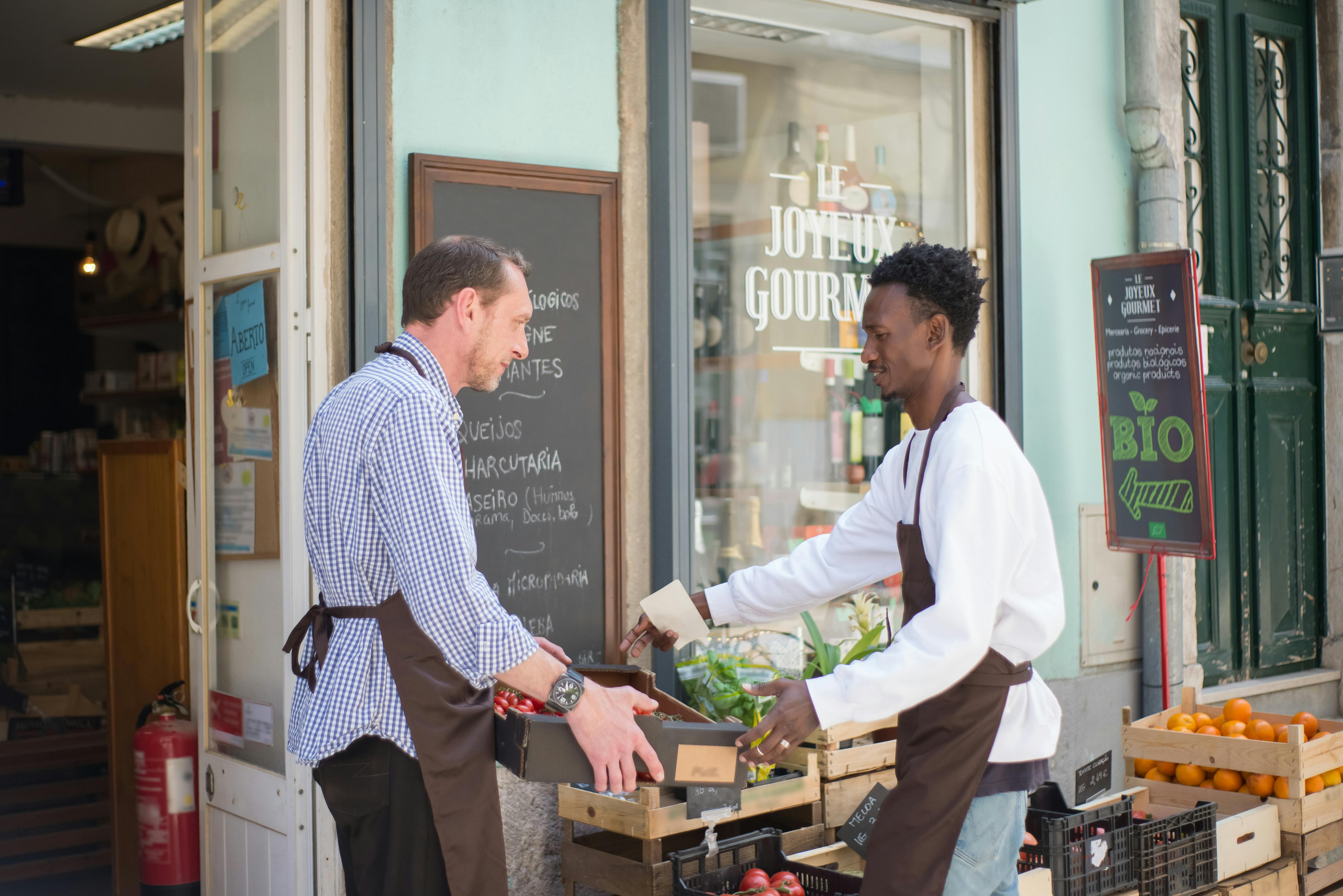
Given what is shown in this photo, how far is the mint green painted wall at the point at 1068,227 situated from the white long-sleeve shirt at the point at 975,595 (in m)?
3.29

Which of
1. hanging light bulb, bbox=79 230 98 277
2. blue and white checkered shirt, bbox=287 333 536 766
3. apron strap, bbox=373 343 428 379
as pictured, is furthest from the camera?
hanging light bulb, bbox=79 230 98 277

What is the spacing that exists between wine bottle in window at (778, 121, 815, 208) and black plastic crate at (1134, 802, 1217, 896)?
8.90ft

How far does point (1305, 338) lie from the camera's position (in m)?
6.87

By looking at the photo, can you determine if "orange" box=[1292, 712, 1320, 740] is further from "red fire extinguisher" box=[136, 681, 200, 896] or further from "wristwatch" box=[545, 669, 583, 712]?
"red fire extinguisher" box=[136, 681, 200, 896]

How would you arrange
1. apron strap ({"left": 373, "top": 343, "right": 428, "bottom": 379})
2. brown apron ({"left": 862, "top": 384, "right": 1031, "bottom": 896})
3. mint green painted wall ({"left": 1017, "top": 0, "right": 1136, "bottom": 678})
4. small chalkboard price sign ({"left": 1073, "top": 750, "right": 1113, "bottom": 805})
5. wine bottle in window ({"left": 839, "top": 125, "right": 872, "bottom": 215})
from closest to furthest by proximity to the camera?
brown apron ({"left": 862, "top": 384, "right": 1031, "bottom": 896}) → apron strap ({"left": 373, "top": 343, "right": 428, "bottom": 379}) → small chalkboard price sign ({"left": 1073, "top": 750, "right": 1113, "bottom": 805}) → wine bottle in window ({"left": 839, "top": 125, "right": 872, "bottom": 215}) → mint green painted wall ({"left": 1017, "top": 0, "right": 1136, "bottom": 678})

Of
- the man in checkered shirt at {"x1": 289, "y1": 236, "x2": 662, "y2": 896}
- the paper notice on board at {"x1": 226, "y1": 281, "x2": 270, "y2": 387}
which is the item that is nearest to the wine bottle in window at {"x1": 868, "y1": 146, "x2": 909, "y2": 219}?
the paper notice on board at {"x1": 226, "y1": 281, "x2": 270, "y2": 387}

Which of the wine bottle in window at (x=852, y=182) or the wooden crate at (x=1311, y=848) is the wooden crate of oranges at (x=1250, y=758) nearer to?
the wooden crate at (x=1311, y=848)

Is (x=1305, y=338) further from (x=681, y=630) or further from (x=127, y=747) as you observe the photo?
(x=127, y=747)

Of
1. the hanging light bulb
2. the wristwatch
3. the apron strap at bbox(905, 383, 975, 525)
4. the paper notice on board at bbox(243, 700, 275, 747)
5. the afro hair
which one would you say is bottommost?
the paper notice on board at bbox(243, 700, 275, 747)

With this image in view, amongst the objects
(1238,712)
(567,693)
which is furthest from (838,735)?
(567,693)

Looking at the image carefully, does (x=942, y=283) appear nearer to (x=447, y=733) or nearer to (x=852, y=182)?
(x=447, y=733)

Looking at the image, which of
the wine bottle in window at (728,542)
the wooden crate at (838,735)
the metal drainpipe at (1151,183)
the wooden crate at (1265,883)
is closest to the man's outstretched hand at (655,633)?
the wooden crate at (838,735)

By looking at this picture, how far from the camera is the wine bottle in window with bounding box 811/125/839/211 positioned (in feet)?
17.4

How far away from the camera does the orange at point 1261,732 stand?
4289 millimetres
